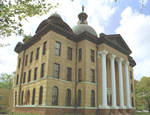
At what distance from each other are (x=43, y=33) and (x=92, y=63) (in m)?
10.1

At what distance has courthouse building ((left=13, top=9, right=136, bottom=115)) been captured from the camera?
2309cm

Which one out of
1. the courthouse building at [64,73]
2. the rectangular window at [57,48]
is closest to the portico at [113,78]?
the courthouse building at [64,73]

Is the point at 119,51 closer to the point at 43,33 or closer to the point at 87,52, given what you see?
the point at 87,52

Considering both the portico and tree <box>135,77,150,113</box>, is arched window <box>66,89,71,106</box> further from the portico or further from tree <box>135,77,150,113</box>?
tree <box>135,77,150,113</box>

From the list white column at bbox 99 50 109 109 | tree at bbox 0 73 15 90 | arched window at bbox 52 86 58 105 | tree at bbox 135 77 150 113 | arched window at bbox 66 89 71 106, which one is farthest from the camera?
tree at bbox 0 73 15 90

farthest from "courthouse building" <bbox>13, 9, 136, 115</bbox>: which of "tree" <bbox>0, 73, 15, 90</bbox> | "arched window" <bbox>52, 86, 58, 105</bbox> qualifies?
"tree" <bbox>0, 73, 15, 90</bbox>

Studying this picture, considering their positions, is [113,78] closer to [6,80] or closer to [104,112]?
[104,112]

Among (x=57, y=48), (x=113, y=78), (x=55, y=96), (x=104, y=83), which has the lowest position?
(x=55, y=96)

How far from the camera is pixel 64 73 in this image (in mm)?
25078

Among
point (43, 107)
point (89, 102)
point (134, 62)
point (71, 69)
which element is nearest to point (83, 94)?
point (89, 102)

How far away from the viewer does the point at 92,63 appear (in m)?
27.6

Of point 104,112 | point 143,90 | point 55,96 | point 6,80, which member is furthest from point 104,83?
point 6,80

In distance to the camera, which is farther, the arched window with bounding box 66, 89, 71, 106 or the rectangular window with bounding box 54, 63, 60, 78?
the arched window with bounding box 66, 89, 71, 106

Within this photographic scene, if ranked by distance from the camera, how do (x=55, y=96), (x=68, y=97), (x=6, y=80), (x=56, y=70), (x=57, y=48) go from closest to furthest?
(x=55, y=96) → (x=56, y=70) → (x=68, y=97) → (x=57, y=48) → (x=6, y=80)
